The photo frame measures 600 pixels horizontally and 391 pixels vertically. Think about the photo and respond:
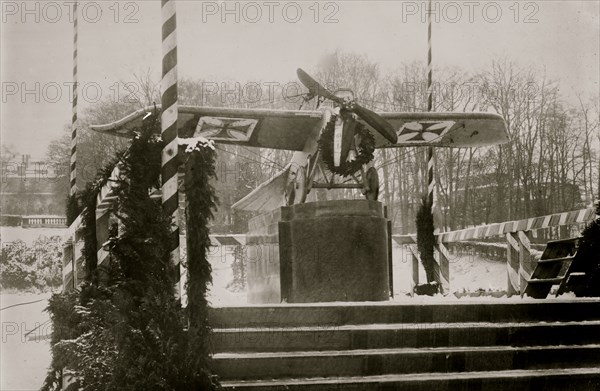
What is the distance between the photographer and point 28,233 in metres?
42.1

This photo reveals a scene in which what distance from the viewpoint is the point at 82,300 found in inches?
247

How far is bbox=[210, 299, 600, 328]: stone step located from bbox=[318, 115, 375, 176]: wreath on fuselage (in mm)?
3971

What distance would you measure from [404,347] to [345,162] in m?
4.47

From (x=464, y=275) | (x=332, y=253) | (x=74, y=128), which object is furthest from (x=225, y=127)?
(x=464, y=275)

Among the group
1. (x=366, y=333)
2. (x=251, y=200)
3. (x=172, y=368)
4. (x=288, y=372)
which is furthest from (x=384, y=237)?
(x=251, y=200)

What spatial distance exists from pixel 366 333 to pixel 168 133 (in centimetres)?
253

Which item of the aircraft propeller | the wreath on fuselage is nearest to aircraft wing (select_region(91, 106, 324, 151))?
the aircraft propeller

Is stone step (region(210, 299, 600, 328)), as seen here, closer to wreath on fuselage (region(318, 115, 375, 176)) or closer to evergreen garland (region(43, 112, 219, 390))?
evergreen garland (region(43, 112, 219, 390))

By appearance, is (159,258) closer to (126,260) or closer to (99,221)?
(126,260)

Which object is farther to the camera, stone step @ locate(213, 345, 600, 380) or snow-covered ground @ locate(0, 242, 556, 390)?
snow-covered ground @ locate(0, 242, 556, 390)

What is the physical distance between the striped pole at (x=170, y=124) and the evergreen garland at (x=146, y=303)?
79 millimetres

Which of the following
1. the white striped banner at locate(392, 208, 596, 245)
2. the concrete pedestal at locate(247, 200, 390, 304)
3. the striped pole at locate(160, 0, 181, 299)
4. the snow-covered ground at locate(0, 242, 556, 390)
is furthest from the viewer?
the white striped banner at locate(392, 208, 596, 245)

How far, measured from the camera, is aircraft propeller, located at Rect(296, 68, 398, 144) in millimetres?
10539

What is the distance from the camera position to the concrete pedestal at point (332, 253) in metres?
9.00
